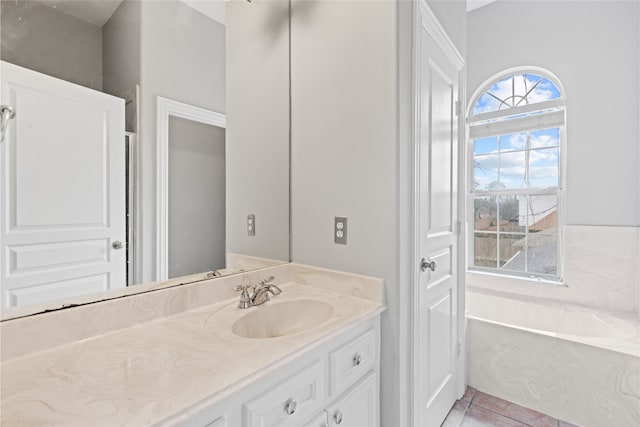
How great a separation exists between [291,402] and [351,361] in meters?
0.33

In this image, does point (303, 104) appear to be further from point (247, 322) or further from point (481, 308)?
point (481, 308)

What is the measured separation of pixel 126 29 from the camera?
3.44ft

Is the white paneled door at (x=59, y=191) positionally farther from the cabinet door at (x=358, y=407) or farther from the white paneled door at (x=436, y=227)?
the white paneled door at (x=436, y=227)

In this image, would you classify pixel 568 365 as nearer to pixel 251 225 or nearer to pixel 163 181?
pixel 251 225

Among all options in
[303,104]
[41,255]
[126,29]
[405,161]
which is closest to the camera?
[41,255]

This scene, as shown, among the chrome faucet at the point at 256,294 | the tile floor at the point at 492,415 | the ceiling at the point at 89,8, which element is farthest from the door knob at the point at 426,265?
the ceiling at the point at 89,8

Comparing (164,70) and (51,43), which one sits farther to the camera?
(164,70)

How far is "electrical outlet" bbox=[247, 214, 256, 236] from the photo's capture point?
155cm

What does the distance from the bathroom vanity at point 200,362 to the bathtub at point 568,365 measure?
3.94 feet

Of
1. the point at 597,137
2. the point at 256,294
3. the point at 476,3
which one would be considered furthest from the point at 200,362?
the point at 476,3

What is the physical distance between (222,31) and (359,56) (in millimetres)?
612

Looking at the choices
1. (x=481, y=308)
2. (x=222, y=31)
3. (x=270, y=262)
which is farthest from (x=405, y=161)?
(x=481, y=308)

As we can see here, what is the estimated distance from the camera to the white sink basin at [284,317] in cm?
123

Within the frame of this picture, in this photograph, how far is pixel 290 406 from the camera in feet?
2.81
